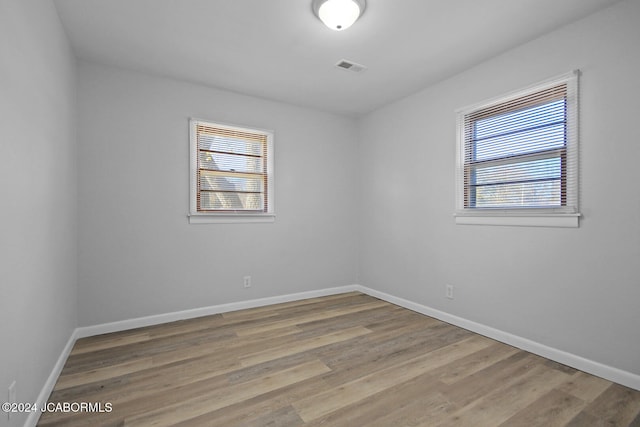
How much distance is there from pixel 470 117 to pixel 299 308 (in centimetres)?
296

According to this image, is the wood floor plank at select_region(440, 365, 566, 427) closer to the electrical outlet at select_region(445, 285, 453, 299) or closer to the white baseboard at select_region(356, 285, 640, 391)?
the white baseboard at select_region(356, 285, 640, 391)

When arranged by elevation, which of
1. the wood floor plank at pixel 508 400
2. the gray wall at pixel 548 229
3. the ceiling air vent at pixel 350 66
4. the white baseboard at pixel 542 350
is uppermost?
the ceiling air vent at pixel 350 66

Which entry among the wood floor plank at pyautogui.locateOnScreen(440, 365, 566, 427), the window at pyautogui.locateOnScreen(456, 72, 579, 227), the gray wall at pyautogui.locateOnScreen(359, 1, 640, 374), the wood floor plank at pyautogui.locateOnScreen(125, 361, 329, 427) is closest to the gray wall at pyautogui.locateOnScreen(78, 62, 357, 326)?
the gray wall at pyautogui.locateOnScreen(359, 1, 640, 374)

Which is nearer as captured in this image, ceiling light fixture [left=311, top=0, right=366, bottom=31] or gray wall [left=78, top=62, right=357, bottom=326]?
ceiling light fixture [left=311, top=0, right=366, bottom=31]

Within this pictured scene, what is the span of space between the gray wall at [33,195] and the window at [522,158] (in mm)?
3463

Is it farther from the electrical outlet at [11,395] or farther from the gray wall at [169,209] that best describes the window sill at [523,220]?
the electrical outlet at [11,395]

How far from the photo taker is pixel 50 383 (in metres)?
1.95

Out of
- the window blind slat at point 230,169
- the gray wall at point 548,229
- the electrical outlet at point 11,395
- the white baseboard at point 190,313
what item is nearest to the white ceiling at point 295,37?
the gray wall at point 548,229

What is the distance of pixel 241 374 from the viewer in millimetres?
2195

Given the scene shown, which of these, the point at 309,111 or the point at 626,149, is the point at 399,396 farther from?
the point at 309,111

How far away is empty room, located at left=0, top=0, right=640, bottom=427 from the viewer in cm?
180

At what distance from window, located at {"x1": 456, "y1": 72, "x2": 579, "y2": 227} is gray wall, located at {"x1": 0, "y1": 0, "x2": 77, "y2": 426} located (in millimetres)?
3463

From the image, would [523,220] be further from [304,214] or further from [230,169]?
[230,169]

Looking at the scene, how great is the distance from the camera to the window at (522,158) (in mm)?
2393
